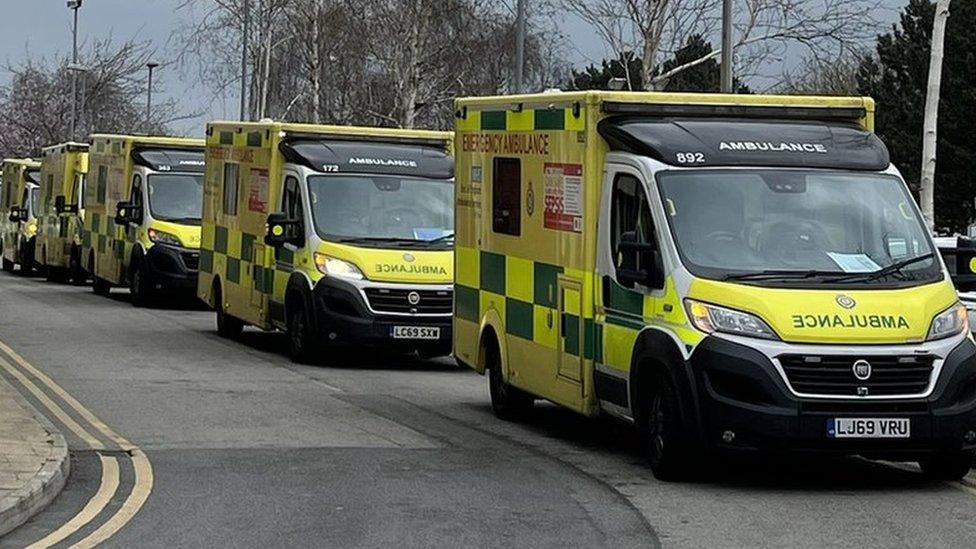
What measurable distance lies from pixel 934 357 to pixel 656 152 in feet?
7.25

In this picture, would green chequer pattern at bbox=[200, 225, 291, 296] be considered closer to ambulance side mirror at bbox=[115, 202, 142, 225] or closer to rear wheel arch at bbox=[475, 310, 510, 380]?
ambulance side mirror at bbox=[115, 202, 142, 225]

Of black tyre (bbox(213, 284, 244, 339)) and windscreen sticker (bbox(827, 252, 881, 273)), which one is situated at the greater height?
windscreen sticker (bbox(827, 252, 881, 273))

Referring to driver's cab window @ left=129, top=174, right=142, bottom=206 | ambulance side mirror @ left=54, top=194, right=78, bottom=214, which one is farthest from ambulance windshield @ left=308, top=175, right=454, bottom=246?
ambulance side mirror @ left=54, top=194, right=78, bottom=214

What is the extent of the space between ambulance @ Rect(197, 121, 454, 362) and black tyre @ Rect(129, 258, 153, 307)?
8.29 m

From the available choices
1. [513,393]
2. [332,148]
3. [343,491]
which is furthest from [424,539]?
[332,148]

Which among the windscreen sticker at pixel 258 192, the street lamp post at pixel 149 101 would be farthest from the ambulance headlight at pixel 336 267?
the street lamp post at pixel 149 101

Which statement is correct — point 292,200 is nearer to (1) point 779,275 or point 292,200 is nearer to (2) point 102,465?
(2) point 102,465

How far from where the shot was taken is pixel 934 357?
37.5 ft

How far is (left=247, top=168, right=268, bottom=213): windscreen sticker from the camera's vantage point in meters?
21.8

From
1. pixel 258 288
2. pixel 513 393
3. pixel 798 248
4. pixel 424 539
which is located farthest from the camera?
pixel 258 288

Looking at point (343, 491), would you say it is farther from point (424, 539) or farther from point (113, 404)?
point (113, 404)

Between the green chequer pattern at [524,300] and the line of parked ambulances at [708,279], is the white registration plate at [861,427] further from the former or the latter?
the green chequer pattern at [524,300]

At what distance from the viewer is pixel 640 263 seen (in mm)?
12289

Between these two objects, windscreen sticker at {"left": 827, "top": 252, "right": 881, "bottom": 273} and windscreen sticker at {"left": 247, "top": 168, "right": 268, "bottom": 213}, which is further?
windscreen sticker at {"left": 247, "top": 168, "right": 268, "bottom": 213}
